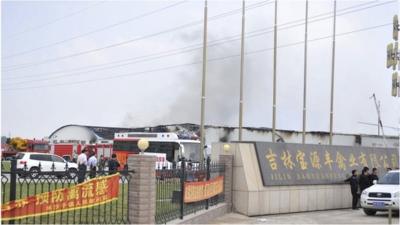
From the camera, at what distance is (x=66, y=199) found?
849 cm

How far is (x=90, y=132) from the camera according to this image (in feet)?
189

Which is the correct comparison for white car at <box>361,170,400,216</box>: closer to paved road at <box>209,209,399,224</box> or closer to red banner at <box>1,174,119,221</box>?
paved road at <box>209,209,399,224</box>

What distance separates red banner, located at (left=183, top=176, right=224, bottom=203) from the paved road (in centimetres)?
72

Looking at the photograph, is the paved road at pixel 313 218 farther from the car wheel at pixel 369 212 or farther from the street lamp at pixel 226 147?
the street lamp at pixel 226 147

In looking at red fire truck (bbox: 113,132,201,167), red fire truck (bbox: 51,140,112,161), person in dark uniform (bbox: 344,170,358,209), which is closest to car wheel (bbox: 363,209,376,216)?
person in dark uniform (bbox: 344,170,358,209)

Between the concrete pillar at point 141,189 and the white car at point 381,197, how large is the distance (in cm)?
946

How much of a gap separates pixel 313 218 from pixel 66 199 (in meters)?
9.60

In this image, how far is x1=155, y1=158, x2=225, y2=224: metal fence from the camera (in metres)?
11.1

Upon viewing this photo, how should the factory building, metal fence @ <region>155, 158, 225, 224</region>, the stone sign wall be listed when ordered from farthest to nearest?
the factory building
the stone sign wall
metal fence @ <region>155, 158, 225, 224</region>

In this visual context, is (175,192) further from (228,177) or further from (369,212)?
(369,212)

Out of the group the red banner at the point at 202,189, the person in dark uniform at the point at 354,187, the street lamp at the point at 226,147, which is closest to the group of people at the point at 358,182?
the person in dark uniform at the point at 354,187

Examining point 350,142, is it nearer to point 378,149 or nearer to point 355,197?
point 378,149

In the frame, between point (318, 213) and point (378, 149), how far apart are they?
6427 mm

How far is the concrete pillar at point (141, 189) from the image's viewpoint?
31.4 ft
